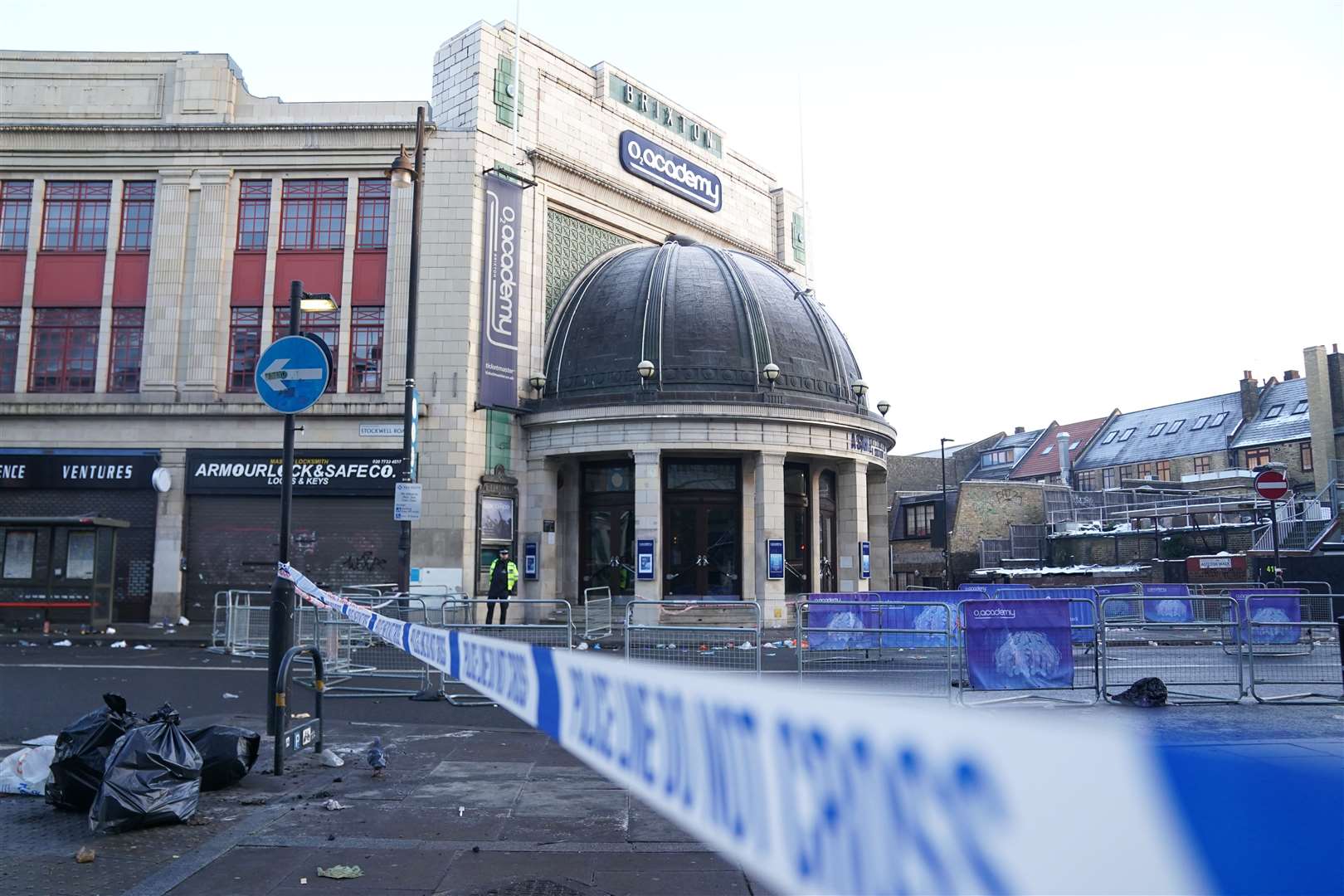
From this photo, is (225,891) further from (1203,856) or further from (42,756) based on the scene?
(1203,856)

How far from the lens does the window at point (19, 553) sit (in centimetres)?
2155

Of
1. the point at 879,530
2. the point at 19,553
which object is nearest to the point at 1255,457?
the point at 879,530

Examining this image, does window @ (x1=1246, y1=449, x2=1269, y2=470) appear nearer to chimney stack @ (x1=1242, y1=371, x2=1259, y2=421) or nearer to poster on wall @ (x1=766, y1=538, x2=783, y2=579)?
chimney stack @ (x1=1242, y1=371, x2=1259, y2=421)

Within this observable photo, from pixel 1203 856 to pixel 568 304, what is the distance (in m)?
28.5

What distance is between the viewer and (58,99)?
2584cm

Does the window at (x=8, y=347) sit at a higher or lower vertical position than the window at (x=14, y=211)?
lower

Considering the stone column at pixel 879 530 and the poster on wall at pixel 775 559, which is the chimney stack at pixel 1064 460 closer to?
the stone column at pixel 879 530

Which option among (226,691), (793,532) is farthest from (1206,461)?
(226,691)

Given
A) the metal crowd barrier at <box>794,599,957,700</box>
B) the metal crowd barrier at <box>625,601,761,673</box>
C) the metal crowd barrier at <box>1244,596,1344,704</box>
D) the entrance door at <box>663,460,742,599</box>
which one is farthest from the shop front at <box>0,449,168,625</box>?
the metal crowd barrier at <box>1244,596,1344,704</box>

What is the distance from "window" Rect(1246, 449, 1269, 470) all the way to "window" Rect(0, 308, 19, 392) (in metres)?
60.7

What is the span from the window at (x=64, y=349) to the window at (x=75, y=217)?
6.32ft

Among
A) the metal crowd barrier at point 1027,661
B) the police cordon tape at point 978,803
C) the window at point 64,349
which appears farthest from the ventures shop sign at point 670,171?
the police cordon tape at point 978,803

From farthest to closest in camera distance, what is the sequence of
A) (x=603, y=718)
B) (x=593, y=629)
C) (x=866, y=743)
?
(x=593, y=629) → (x=603, y=718) → (x=866, y=743)

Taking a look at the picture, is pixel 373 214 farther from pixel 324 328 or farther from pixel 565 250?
pixel 565 250
